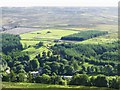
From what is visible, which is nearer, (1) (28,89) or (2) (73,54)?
(1) (28,89)

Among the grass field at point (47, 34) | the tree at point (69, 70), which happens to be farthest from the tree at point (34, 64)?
the grass field at point (47, 34)

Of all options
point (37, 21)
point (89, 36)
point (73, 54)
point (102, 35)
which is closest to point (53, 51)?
point (73, 54)

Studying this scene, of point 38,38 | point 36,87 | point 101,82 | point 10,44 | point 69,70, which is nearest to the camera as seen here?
point 36,87

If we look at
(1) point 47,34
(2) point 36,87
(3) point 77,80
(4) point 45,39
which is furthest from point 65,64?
(1) point 47,34

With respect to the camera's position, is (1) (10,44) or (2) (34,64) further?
(1) (10,44)

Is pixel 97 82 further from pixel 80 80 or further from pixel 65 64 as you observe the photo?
pixel 65 64

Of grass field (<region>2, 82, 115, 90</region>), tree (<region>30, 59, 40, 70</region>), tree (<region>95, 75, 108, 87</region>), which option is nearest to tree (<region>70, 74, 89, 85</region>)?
tree (<region>95, 75, 108, 87</region>)

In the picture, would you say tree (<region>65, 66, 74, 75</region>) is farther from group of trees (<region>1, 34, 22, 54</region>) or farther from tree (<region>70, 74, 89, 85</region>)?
group of trees (<region>1, 34, 22, 54</region>)

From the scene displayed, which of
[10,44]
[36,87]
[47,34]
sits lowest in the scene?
[47,34]

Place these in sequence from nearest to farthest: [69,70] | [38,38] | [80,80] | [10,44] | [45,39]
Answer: [80,80]
[69,70]
[10,44]
[45,39]
[38,38]

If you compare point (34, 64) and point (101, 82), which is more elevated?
point (101, 82)

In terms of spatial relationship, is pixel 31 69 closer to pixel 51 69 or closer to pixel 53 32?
pixel 51 69
